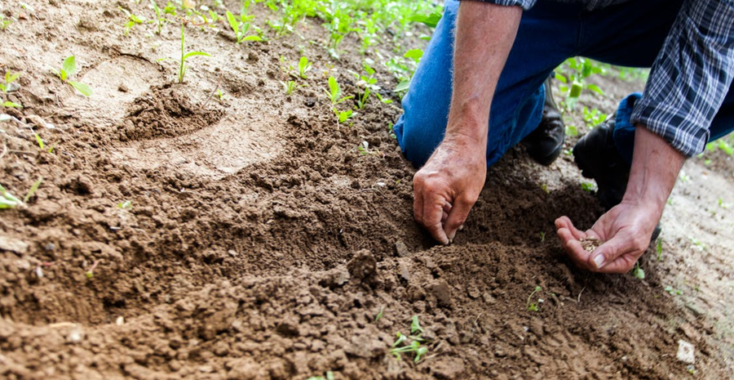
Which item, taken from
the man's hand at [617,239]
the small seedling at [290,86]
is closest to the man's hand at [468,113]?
the man's hand at [617,239]

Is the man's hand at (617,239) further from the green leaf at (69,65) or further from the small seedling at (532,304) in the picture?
the green leaf at (69,65)

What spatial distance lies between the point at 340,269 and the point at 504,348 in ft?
1.70

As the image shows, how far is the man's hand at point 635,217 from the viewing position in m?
1.85

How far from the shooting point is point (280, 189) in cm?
180

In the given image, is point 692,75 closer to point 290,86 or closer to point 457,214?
point 457,214

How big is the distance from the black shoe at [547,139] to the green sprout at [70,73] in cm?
200

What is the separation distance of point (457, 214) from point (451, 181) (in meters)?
0.13

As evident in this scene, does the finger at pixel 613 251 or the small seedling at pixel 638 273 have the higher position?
the finger at pixel 613 251

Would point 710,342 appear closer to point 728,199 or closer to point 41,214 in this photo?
point 728,199

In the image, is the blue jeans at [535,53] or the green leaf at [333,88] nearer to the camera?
the blue jeans at [535,53]

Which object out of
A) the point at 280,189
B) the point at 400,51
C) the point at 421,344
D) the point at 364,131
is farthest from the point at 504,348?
the point at 400,51

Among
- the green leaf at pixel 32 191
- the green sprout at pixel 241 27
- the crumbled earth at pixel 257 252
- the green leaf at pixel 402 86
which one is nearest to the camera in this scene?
the crumbled earth at pixel 257 252

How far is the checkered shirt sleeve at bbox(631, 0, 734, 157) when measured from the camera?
6.16 feet

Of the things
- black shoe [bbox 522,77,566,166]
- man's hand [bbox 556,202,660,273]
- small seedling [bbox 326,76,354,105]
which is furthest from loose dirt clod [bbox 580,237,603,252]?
small seedling [bbox 326,76,354,105]
